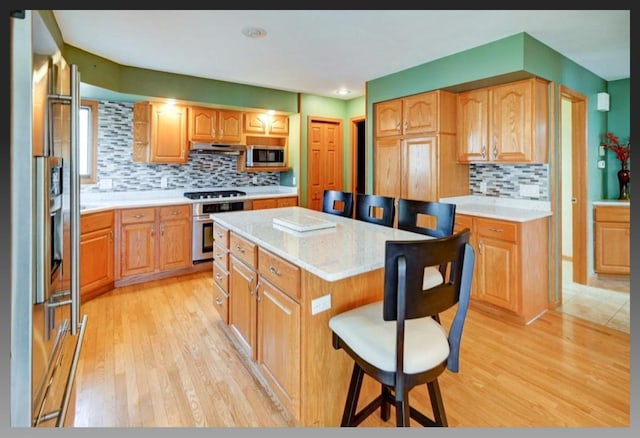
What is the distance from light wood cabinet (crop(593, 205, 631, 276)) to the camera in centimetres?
334

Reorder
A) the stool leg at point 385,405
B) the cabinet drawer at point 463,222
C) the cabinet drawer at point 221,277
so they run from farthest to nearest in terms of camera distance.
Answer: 1. the cabinet drawer at point 463,222
2. the cabinet drawer at point 221,277
3. the stool leg at point 385,405

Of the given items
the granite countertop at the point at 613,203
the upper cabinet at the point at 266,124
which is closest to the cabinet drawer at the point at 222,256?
the upper cabinet at the point at 266,124

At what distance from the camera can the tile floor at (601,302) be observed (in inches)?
103

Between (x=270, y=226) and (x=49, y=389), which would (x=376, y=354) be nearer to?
(x=49, y=389)

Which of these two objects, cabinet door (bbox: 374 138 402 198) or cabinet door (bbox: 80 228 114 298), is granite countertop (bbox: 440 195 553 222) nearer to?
cabinet door (bbox: 374 138 402 198)

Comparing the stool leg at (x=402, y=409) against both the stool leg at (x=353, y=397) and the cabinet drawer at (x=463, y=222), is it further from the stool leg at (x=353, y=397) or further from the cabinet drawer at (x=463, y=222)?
the cabinet drawer at (x=463, y=222)

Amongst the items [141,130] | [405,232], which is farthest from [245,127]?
[405,232]

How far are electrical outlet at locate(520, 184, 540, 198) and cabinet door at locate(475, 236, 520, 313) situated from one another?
2.28 feet

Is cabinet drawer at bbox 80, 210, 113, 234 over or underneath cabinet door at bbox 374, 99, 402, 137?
underneath

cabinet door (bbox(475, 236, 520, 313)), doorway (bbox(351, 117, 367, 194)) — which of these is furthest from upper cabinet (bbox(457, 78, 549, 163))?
doorway (bbox(351, 117, 367, 194))

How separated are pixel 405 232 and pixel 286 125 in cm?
320

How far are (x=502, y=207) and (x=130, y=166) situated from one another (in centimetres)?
390

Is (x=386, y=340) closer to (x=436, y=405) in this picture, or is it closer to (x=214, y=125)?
(x=436, y=405)

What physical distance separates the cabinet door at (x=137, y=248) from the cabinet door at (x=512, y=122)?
3.39m
